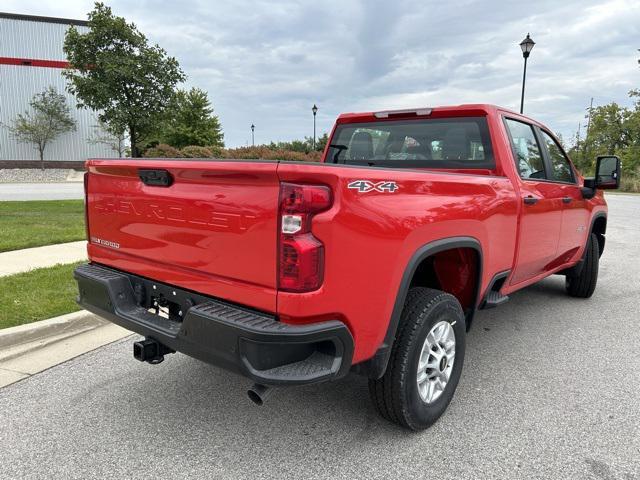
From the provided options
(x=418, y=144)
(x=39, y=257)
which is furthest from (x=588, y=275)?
(x=39, y=257)

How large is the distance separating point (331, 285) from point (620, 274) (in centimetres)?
655

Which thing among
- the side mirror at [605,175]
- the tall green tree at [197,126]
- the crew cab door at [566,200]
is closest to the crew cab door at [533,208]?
the crew cab door at [566,200]

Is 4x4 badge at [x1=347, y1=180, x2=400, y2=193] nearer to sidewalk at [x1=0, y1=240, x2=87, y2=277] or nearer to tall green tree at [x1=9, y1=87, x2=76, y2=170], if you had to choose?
sidewalk at [x1=0, y1=240, x2=87, y2=277]

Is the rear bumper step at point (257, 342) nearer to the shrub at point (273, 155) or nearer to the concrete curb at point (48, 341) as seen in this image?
the concrete curb at point (48, 341)

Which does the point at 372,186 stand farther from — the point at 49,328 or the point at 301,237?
the point at 49,328

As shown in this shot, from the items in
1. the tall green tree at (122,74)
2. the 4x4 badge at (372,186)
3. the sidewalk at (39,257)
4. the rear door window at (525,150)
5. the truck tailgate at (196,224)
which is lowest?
the sidewalk at (39,257)

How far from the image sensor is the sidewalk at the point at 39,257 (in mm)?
6059

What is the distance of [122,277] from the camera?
108 inches

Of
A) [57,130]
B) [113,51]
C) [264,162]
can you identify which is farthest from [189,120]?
[264,162]

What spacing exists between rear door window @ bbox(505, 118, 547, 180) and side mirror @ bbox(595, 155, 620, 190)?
1.06m

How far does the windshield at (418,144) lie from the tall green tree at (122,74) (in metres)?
12.3

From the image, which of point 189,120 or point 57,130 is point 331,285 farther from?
point 57,130

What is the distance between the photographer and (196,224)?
2.29 meters

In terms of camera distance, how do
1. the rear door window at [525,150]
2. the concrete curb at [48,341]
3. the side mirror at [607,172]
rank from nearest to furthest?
the concrete curb at [48,341], the rear door window at [525,150], the side mirror at [607,172]
